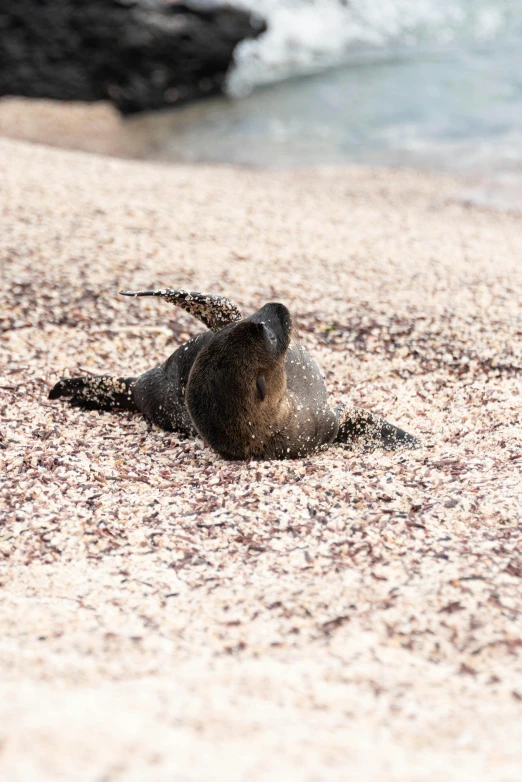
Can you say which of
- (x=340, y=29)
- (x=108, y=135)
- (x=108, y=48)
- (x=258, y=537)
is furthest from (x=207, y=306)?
(x=340, y=29)

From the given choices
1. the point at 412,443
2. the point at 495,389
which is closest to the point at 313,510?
the point at 412,443

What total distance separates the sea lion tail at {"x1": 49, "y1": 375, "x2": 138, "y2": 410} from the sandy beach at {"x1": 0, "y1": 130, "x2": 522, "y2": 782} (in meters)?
0.08

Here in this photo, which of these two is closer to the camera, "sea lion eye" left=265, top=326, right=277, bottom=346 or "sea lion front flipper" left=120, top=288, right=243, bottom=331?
"sea lion eye" left=265, top=326, right=277, bottom=346

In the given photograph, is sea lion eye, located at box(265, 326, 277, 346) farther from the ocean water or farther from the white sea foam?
the white sea foam

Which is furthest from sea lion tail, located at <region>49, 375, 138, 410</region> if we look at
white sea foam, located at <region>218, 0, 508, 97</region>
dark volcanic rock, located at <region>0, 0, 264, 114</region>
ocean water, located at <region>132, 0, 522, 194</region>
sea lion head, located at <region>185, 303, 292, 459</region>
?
white sea foam, located at <region>218, 0, 508, 97</region>

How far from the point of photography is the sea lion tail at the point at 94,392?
4.25m

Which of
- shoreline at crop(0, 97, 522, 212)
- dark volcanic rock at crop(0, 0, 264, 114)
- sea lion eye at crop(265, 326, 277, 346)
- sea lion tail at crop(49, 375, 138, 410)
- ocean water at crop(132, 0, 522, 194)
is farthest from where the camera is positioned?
dark volcanic rock at crop(0, 0, 264, 114)

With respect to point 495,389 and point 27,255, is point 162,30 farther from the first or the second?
point 495,389

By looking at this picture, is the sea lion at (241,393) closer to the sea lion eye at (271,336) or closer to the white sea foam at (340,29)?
the sea lion eye at (271,336)

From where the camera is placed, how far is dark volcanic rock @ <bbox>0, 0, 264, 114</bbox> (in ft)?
44.5

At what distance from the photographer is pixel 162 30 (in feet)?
46.3

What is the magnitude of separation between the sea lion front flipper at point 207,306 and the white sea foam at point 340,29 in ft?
41.2

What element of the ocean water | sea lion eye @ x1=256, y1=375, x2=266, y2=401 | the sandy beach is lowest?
the sandy beach

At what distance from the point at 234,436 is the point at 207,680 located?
1.51 m
